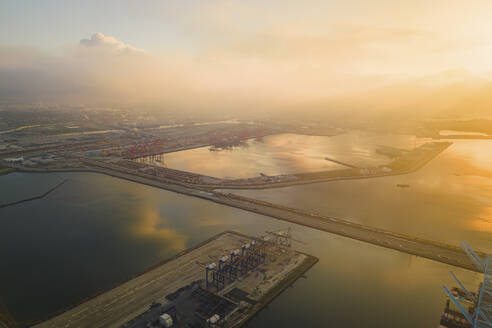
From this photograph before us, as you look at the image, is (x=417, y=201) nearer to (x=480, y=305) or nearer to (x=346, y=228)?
(x=346, y=228)

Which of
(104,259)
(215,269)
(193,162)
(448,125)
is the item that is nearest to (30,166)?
(193,162)

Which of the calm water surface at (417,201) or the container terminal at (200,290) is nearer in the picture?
the container terminal at (200,290)

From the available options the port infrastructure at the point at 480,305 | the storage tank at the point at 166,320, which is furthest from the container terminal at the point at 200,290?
the port infrastructure at the point at 480,305

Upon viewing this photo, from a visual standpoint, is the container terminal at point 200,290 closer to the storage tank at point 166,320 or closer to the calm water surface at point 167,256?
the storage tank at point 166,320

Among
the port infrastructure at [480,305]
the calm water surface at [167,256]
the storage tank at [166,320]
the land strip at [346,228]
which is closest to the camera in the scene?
the port infrastructure at [480,305]

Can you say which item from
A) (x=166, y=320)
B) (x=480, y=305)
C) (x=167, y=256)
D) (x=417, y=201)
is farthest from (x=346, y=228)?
(x=166, y=320)

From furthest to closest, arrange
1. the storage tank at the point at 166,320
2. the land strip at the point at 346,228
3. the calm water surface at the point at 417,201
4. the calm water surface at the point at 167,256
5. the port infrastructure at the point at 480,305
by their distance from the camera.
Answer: the calm water surface at the point at 417,201 < the land strip at the point at 346,228 < the calm water surface at the point at 167,256 < the storage tank at the point at 166,320 < the port infrastructure at the point at 480,305

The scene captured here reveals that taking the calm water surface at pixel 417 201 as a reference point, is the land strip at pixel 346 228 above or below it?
below

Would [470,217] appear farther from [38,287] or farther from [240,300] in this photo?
[38,287]
